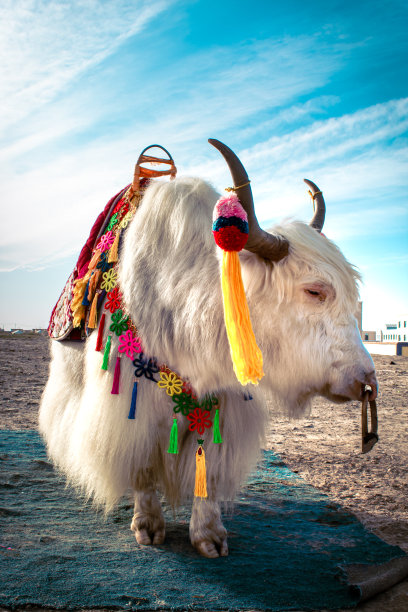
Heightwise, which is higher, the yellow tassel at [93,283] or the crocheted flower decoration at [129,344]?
the yellow tassel at [93,283]

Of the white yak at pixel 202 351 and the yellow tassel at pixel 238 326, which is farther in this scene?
the white yak at pixel 202 351

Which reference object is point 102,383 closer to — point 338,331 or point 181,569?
point 181,569

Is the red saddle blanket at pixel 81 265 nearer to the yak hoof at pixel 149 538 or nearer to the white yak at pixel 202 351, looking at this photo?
the white yak at pixel 202 351

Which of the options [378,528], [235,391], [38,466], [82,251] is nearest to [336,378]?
[235,391]

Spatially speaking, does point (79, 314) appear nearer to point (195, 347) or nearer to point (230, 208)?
point (195, 347)

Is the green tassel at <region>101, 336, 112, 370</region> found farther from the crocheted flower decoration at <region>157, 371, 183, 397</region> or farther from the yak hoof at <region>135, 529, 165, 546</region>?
the yak hoof at <region>135, 529, 165, 546</region>

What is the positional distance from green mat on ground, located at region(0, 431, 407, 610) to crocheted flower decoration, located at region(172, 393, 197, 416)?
0.63 metres

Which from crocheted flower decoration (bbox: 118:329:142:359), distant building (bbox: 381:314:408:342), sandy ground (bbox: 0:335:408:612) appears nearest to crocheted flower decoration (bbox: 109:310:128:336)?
crocheted flower decoration (bbox: 118:329:142:359)

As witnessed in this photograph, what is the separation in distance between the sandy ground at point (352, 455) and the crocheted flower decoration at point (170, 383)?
1038 millimetres

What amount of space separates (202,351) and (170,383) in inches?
9.8

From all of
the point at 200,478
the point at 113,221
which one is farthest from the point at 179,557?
the point at 113,221

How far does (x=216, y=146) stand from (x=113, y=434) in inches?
49.5

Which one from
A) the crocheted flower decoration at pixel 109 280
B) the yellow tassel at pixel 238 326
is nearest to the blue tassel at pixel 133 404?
the crocheted flower decoration at pixel 109 280

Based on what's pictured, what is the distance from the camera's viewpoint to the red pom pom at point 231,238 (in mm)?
1688
